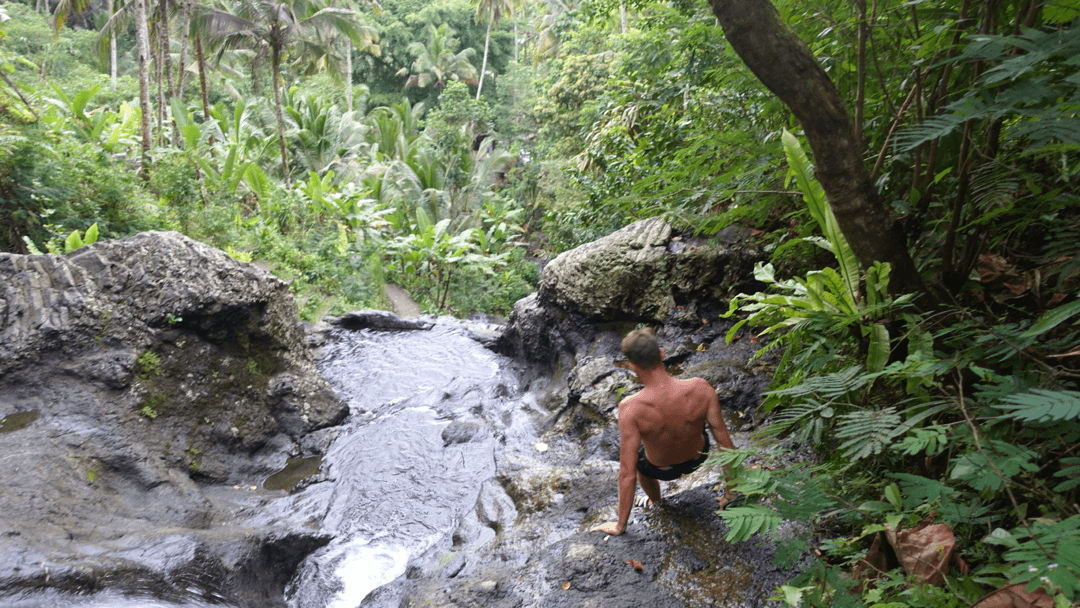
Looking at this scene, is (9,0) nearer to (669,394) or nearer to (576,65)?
(576,65)

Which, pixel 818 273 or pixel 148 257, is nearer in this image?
pixel 818 273

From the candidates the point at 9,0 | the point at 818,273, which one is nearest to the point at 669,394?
the point at 818,273

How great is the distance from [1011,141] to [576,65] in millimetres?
15202

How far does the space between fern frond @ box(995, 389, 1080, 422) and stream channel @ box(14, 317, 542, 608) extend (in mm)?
3575

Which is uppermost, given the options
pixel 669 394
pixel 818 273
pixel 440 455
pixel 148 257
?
pixel 818 273

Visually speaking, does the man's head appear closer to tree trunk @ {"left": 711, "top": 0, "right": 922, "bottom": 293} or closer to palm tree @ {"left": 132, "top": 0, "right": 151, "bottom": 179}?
tree trunk @ {"left": 711, "top": 0, "right": 922, "bottom": 293}

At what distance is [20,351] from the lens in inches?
208

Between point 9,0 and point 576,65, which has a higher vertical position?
point 576,65

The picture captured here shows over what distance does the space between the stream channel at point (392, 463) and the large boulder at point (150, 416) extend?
223 mm

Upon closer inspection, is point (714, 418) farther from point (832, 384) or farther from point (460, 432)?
point (460, 432)

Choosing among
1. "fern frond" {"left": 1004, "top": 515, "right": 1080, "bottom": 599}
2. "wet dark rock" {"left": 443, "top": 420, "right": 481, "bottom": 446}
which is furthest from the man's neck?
"wet dark rock" {"left": 443, "top": 420, "right": 481, "bottom": 446}

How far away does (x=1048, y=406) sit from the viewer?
5.25 feet

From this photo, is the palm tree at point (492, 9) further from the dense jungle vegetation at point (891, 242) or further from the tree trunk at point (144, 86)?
the dense jungle vegetation at point (891, 242)

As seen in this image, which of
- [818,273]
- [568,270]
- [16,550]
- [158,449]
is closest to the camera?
[818,273]
